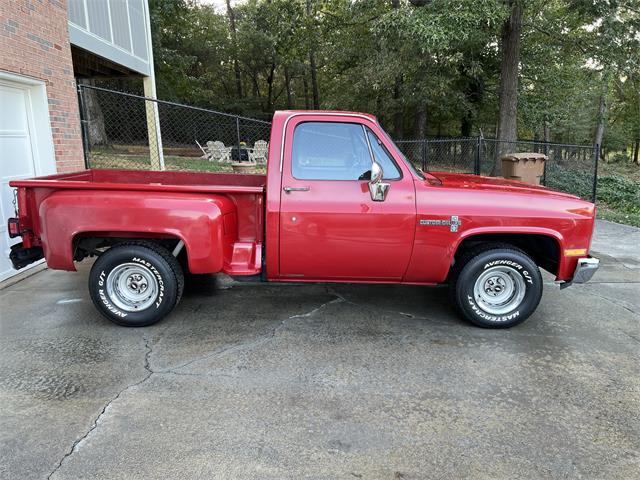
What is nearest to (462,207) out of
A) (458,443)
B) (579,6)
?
(458,443)

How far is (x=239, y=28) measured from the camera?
116ft

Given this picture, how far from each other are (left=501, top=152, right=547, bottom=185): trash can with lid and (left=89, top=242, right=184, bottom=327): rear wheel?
363 inches

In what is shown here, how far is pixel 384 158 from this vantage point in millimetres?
4227

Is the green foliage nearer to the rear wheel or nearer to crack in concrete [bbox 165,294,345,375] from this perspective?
crack in concrete [bbox 165,294,345,375]

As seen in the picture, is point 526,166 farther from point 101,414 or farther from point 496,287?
point 101,414

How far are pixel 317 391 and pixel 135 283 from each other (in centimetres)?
214

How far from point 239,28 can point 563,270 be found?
35929 mm

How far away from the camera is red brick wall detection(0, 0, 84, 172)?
18.3 feet

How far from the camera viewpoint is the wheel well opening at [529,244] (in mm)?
4406

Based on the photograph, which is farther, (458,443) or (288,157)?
(288,157)

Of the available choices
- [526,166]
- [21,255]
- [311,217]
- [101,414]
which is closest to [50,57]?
[21,255]

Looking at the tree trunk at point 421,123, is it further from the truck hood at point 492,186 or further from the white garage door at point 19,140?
the white garage door at point 19,140

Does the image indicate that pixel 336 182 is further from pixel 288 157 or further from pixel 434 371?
pixel 434 371

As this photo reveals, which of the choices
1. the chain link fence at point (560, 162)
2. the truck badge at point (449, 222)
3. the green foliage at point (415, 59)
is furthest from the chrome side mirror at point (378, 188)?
the chain link fence at point (560, 162)
